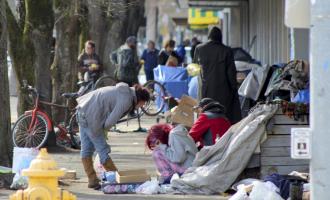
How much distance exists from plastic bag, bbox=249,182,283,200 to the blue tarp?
12.9 m

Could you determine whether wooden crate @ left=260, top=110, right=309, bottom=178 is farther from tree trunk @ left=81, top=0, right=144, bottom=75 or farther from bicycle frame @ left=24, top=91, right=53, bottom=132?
tree trunk @ left=81, top=0, right=144, bottom=75

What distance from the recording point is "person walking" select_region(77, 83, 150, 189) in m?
11.0

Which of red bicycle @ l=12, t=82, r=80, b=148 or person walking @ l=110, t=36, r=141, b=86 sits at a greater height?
person walking @ l=110, t=36, r=141, b=86

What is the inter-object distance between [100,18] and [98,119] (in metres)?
16.5

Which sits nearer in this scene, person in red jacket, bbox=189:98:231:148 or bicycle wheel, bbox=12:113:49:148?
person in red jacket, bbox=189:98:231:148

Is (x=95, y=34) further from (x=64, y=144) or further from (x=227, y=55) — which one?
(x=227, y=55)

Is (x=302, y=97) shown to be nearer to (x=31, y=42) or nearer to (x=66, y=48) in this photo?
(x=31, y=42)

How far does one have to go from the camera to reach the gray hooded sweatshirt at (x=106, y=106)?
10969mm

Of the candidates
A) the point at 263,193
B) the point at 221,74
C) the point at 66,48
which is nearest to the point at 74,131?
the point at 221,74

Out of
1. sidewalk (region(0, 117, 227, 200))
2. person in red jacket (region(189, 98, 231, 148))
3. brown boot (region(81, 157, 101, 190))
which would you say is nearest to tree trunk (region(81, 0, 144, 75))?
sidewalk (region(0, 117, 227, 200))

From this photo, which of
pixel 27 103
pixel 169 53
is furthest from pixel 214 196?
pixel 169 53

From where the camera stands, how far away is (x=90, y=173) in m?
11.5

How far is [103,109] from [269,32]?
496 inches

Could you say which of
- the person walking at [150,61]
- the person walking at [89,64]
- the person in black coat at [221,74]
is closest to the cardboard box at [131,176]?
the person in black coat at [221,74]
